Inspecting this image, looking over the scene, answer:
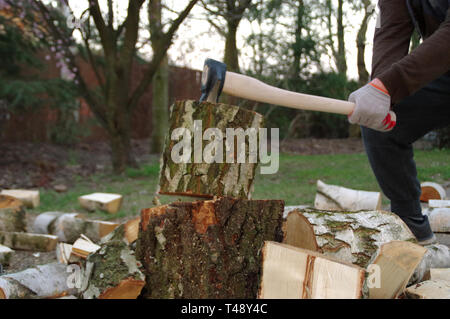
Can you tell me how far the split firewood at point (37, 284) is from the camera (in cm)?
179

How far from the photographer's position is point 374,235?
1821 mm

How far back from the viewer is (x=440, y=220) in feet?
8.40

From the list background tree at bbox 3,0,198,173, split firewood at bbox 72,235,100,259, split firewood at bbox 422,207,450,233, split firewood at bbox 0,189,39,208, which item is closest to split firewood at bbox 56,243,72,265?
split firewood at bbox 72,235,100,259

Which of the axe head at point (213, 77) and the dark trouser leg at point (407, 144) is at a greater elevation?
the axe head at point (213, 77)

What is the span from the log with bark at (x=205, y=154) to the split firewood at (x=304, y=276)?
366 mm

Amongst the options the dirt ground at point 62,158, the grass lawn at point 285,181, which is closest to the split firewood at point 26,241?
the grass lawn at point 285,181

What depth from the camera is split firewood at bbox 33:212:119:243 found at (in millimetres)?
2773

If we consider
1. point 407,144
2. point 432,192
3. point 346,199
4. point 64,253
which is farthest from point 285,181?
point 64,253

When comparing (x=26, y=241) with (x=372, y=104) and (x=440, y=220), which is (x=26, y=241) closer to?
(x=372, y=104)

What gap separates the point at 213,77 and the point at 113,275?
894 mm

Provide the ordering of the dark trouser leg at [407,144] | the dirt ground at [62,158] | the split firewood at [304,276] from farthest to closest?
the dirt ground at [62,158]
the dark trouser leg at [407,144]
the split firewood at [304,276]

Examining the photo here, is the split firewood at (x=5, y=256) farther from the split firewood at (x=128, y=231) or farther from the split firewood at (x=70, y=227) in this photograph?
the split firewood at (x=128, y=231)

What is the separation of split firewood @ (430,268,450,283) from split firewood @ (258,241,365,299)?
0.62 m

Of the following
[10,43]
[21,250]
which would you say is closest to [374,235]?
[21,250]
